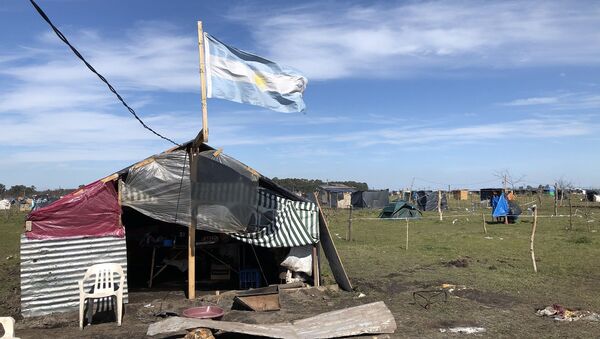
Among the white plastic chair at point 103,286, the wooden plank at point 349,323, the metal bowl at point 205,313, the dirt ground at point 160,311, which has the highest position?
the white plastic chair at point 103,286

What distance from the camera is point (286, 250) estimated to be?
35.3ft

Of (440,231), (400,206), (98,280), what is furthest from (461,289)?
(400,206)

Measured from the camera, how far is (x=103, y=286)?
849cm

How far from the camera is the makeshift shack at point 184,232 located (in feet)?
27.7

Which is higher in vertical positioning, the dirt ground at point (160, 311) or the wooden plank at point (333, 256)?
the wooden plank at point (333, 256)

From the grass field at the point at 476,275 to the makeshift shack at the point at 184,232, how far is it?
134 centimetres

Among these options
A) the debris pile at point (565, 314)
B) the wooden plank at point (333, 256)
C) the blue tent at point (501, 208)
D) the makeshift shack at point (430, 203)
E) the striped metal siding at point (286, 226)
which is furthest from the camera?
the makeshift shack at point (430, 203)

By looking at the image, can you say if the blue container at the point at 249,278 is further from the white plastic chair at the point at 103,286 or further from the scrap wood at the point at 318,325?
the scrap wood at the point at 318,325

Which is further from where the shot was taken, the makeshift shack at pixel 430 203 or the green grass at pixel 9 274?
the makeshift shack at pixel 430 203

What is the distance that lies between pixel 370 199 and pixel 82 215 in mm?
35508

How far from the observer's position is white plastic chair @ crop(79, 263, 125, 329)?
25.0 feet

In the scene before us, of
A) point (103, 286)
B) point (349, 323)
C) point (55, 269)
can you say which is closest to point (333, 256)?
point (349, 323)

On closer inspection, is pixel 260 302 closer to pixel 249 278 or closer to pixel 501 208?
pixel 249 278

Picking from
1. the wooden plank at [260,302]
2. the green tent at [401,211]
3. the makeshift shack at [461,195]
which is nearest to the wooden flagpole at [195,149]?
the wooden plank at [260,302]
